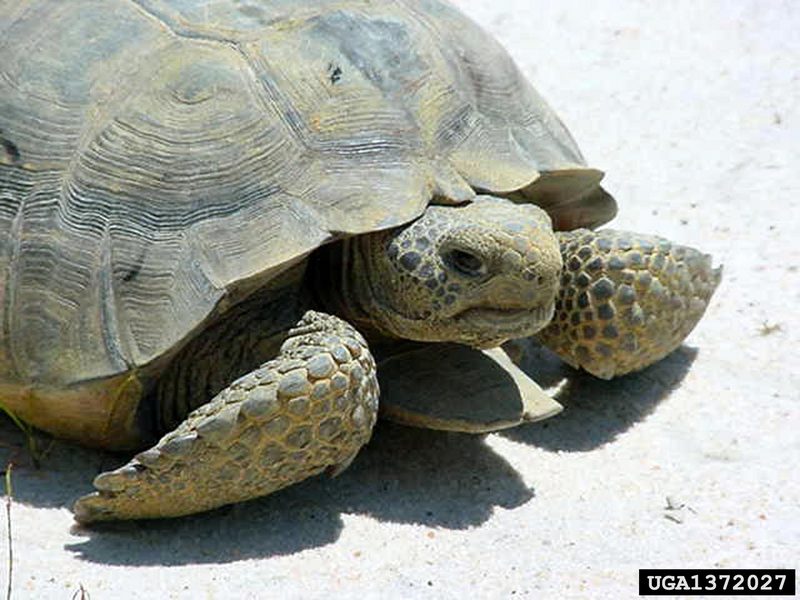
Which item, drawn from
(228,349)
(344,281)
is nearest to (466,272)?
(344,281)

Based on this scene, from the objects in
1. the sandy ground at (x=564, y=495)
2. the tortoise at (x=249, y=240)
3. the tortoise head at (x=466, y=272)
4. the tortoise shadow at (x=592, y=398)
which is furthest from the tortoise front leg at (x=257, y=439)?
the tortoise shadow at (x=592, y=398)

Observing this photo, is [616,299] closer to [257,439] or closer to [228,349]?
[228,349]

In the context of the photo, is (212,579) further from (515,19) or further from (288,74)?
(515,19)

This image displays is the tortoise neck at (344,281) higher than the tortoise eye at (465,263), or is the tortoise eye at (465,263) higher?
the tortoise eye at (465,263)

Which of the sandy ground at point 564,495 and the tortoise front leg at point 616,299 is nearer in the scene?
the sandy ground at point 564,495

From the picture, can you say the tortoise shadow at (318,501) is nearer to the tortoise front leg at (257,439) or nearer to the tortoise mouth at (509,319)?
the tortoise front leg at (257,439)

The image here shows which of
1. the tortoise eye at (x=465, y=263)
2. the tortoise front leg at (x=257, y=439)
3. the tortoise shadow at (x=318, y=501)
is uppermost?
the tortoise eye at (x=465, y=263)

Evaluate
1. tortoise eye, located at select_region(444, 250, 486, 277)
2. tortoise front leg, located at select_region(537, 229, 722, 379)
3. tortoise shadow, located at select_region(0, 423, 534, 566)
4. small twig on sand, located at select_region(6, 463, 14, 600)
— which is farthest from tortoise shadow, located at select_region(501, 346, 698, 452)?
small twig on sand, located at select_region(6, 463, 14, 600)
